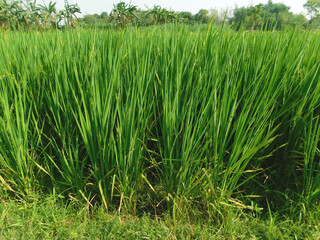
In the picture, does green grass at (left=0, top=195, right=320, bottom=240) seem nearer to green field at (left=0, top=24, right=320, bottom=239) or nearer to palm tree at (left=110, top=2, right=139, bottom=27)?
green field at (left=0, top=24, right=320, bottom=239)

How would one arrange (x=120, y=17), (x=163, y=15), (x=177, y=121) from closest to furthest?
(x=177, y=121), (x=163, y=15), (x=120, y=17)

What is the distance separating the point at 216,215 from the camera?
122 centimetres

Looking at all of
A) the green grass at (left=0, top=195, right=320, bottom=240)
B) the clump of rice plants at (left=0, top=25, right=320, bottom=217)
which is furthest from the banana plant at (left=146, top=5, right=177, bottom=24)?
the green grass at (left=0, top=195, right=320, bottom=240)

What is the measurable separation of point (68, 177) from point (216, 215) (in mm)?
802

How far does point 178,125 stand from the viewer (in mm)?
1122

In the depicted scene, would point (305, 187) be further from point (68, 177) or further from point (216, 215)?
point (68, 177)

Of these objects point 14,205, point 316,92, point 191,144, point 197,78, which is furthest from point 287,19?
point 14,205

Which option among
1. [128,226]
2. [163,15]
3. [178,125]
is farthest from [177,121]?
[163,15]

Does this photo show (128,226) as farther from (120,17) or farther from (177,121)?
(120,17)

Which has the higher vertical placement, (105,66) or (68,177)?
(105,66)

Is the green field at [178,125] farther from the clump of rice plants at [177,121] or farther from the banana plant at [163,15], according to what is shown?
the banana plant at [163,15]

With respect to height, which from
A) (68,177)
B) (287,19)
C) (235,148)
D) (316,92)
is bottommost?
(68,177)

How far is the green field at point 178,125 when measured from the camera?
1.09 metres

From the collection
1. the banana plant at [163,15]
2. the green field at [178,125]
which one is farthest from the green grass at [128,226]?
the banana plant at [163,15]
